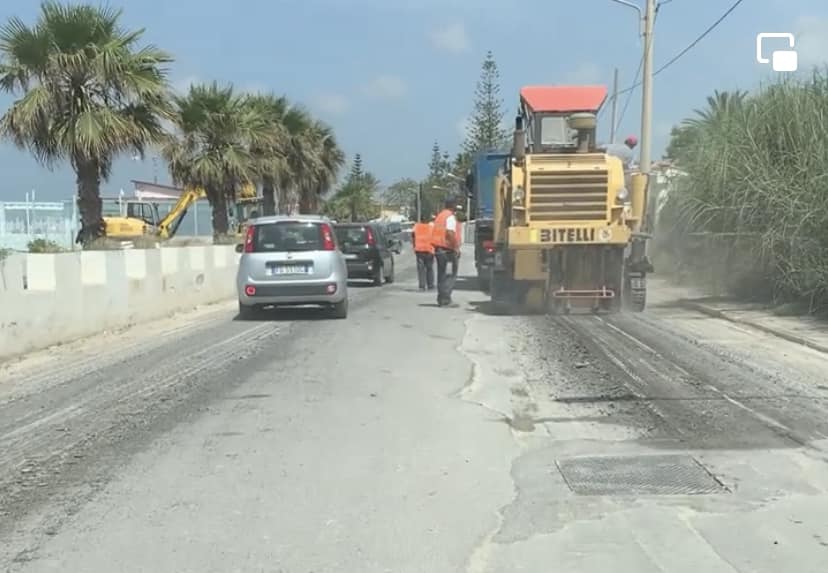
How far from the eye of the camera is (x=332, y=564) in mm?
5082

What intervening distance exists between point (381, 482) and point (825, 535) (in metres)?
2.75

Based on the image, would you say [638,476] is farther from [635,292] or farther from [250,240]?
[250,240]

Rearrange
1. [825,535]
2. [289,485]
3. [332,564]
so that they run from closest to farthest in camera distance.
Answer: [332,564], [825,535], [289,485]

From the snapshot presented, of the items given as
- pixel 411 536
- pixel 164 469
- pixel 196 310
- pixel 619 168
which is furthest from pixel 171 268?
pixel 411 536

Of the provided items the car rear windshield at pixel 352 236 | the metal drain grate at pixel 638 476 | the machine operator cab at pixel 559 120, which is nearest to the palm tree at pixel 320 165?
the car rear windshield at pixel 352 236

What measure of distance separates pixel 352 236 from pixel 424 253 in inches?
186

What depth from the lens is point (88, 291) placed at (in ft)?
50.0

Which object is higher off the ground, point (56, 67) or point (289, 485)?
point (56, 67)

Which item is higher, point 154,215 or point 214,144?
point 214,144

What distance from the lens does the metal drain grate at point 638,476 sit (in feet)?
20.7

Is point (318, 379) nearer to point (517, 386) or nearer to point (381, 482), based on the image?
point (517, 386)

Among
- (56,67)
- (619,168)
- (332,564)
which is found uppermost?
(56,67)

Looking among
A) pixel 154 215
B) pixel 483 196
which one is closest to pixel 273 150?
pixel 483 196

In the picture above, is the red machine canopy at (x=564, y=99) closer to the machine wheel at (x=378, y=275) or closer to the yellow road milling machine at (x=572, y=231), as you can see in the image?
the yellow road milling machine at (x=572, y=231)
